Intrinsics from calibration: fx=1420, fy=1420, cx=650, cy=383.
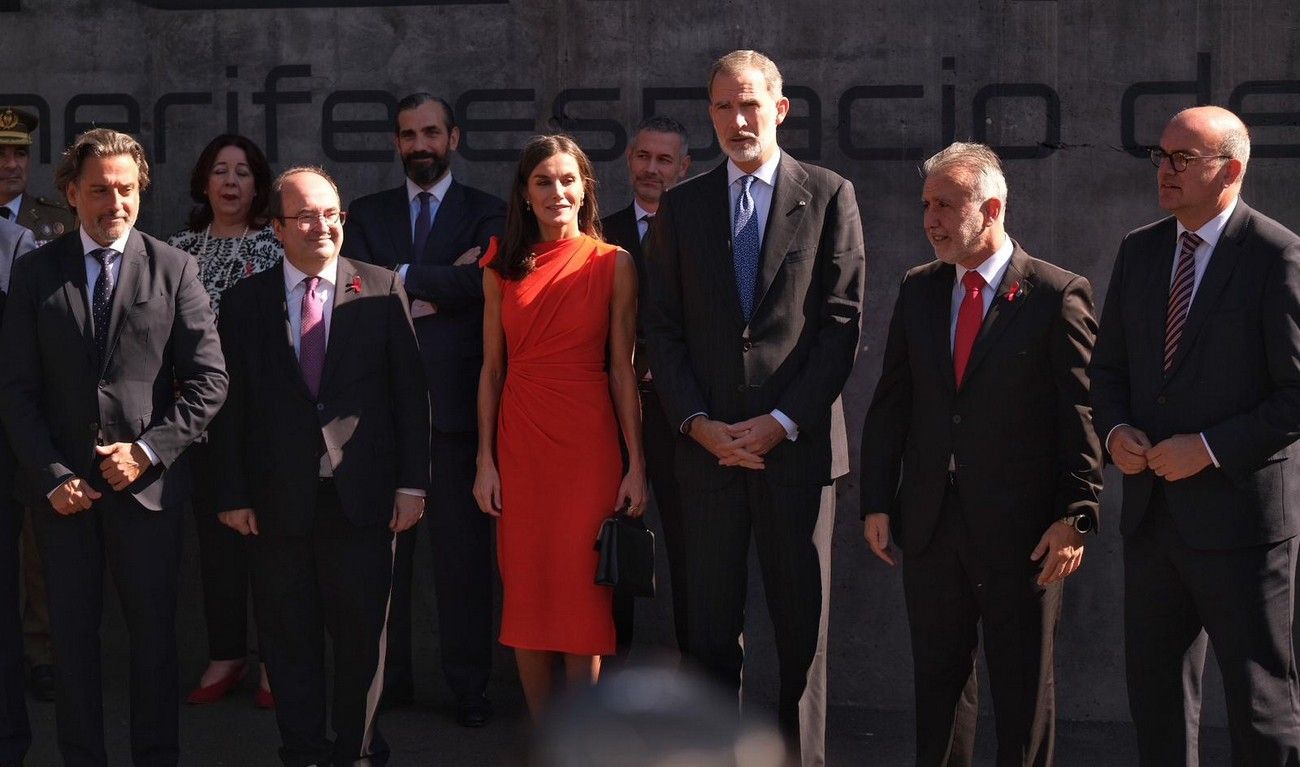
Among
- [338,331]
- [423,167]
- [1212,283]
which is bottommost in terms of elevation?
[338,331]

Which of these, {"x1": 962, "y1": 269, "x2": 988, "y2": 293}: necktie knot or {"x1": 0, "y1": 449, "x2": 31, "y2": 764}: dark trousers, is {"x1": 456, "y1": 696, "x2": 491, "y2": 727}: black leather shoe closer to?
{"x1": 0, "y1": 449, "x2": 31, "y2": 764}: dark trousers

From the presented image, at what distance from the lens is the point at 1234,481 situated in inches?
134

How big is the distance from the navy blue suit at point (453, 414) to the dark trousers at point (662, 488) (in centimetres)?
69

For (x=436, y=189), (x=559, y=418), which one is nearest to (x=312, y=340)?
(x=559, y=418)

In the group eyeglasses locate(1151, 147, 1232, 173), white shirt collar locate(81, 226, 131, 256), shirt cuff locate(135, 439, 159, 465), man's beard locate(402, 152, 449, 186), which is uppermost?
man's beard locate(402, 152, 449, 186)

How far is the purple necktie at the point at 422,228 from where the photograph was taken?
4980mm

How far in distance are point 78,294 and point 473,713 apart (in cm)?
197

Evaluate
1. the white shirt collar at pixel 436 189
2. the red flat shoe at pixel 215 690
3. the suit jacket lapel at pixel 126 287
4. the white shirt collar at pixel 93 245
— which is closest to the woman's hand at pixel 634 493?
the white shirt collar at pixel 436 189

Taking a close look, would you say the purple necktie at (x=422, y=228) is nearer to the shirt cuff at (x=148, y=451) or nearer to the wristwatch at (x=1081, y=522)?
the shirt cuff at (x=148, y=451)

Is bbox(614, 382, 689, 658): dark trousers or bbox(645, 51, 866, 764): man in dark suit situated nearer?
bbox(645, 51, 866, 764): man in dark suit

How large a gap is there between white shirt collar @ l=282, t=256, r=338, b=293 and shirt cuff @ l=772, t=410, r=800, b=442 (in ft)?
4.49

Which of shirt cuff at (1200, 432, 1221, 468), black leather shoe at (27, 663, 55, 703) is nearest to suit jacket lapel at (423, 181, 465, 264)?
black leather shoe at (27, 663, 55, 703)

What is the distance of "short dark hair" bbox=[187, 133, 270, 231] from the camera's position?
16.8ft

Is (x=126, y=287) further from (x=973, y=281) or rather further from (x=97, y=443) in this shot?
(x=973, y=281)
